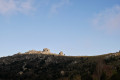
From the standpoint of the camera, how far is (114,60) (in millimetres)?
123688

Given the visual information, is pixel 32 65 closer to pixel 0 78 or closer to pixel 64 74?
pixel 0 78

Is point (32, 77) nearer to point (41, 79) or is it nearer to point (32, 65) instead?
point (41, 79)

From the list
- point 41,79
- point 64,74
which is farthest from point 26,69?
point 64,74

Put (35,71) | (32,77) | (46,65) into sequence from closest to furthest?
(32,77) → (35,71) → (46,65)

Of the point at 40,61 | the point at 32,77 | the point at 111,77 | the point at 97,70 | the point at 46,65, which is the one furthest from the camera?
the point at 40,61

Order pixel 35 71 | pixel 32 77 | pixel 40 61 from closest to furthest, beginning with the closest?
pixel 32 77
pixel 35 71
pixel 40 61

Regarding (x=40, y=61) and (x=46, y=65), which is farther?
(x=40, y=61)

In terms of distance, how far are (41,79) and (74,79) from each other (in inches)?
1049

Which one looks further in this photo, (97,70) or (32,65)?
(32,65)

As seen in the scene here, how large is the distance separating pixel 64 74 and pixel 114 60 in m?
35.9

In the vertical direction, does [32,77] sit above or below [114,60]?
below

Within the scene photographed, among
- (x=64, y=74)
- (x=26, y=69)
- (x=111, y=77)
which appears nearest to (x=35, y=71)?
(x=26, y=69)

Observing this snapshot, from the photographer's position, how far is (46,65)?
154 metres

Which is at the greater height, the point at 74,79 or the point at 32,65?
the point at 32,65
